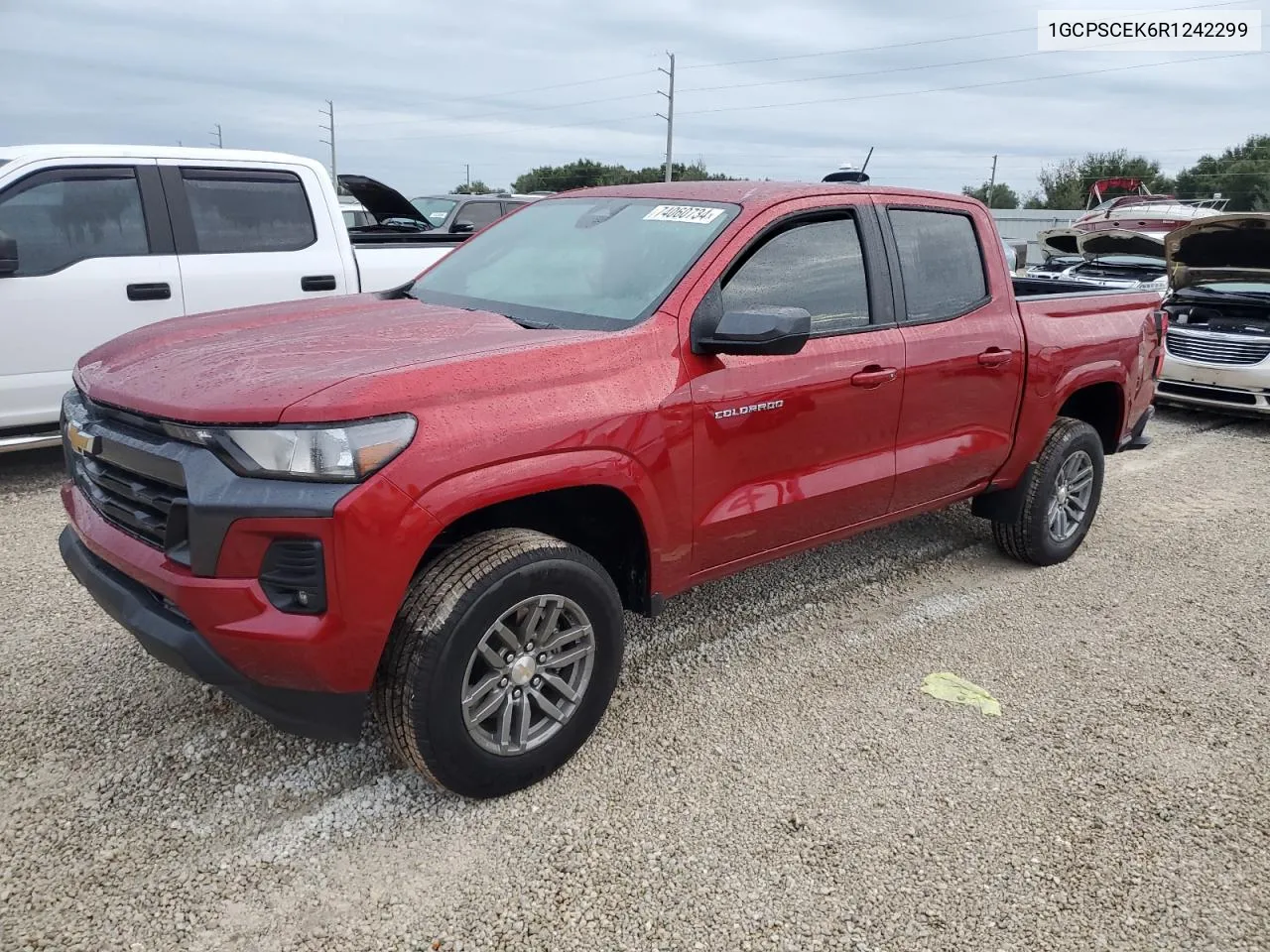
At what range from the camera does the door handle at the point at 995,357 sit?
415 cm

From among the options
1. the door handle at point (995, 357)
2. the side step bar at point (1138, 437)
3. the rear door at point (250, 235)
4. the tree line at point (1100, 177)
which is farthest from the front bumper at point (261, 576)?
the tree line at point (1100, 177)

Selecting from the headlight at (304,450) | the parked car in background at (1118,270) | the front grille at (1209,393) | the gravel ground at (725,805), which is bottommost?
the front grille at (1209,393)

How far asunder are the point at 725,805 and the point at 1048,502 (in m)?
2.66

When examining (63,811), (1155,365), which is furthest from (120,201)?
(1155,365)

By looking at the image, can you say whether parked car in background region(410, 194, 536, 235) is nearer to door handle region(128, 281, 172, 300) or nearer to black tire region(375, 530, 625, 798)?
door handle region(128, 281, 172, 300)

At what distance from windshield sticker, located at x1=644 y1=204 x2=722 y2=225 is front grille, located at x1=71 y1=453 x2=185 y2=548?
6.30ft

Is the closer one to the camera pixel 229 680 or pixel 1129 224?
pixel 229 680

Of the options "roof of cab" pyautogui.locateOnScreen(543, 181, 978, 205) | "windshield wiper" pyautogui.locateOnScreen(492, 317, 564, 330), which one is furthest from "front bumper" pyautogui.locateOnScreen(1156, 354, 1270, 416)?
"windshield wiper" pyautogui.locateOnScreen(492, 317, 564, 330)

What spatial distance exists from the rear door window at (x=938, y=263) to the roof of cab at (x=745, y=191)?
0.12 meters

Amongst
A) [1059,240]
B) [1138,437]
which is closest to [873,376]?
[1138,437]

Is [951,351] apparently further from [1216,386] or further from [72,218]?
[1216,386]

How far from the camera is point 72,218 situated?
227 inches

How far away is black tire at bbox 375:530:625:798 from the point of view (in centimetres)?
258

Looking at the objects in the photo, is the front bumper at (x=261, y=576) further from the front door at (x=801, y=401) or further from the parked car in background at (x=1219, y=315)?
the parked car in background at (x=1219, y=315)
